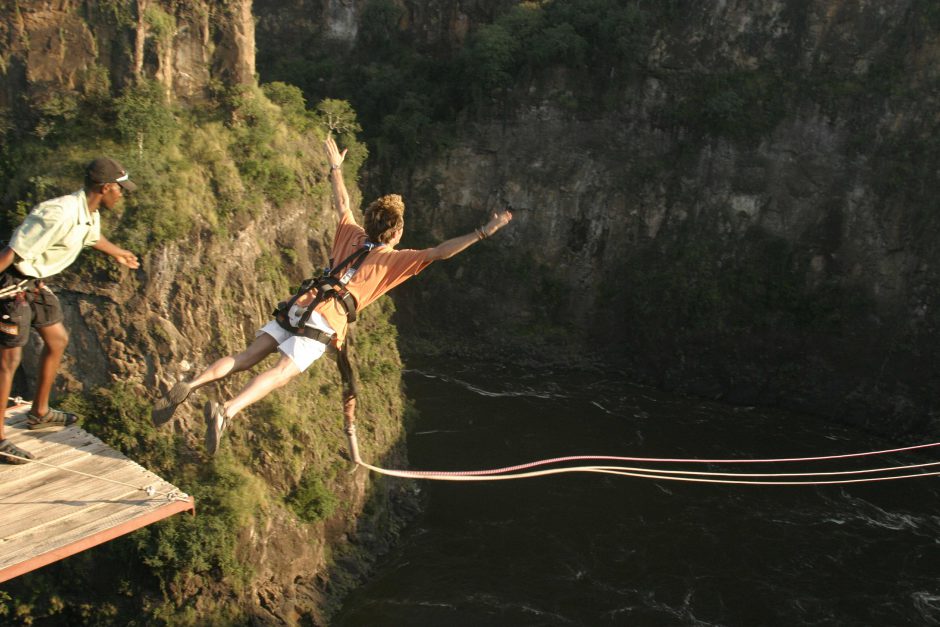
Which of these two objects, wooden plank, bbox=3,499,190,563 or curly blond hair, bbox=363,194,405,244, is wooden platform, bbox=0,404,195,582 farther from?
curly blond hair, bbox=363,194,405,244

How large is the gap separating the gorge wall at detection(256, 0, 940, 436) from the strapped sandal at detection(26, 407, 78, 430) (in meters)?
23.4

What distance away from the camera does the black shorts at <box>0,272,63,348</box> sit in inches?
324

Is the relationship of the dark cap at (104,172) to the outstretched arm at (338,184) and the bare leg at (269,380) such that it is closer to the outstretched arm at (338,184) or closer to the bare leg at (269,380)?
the outstretched arm at (338,184)

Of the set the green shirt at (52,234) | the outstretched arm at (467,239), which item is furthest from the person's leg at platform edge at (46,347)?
the outstretched arm at (467,239)

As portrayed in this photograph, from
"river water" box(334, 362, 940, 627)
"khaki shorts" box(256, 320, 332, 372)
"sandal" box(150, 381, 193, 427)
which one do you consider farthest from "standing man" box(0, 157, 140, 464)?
"river water" box(334, 362, 940, 627)

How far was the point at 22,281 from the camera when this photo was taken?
811 cm

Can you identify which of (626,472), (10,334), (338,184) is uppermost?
(338,184)

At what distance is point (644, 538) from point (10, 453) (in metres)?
15.7

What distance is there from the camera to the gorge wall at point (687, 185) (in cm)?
2923

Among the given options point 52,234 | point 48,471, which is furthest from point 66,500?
point 52,234

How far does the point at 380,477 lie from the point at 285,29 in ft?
82.3

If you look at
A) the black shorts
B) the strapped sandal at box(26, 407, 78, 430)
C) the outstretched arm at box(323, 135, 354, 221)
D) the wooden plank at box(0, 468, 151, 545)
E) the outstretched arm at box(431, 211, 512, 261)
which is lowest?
the wooden plank at box(0, 468, 151, 545)

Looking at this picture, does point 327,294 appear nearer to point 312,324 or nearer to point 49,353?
point 312,324

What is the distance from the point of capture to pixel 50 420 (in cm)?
970
